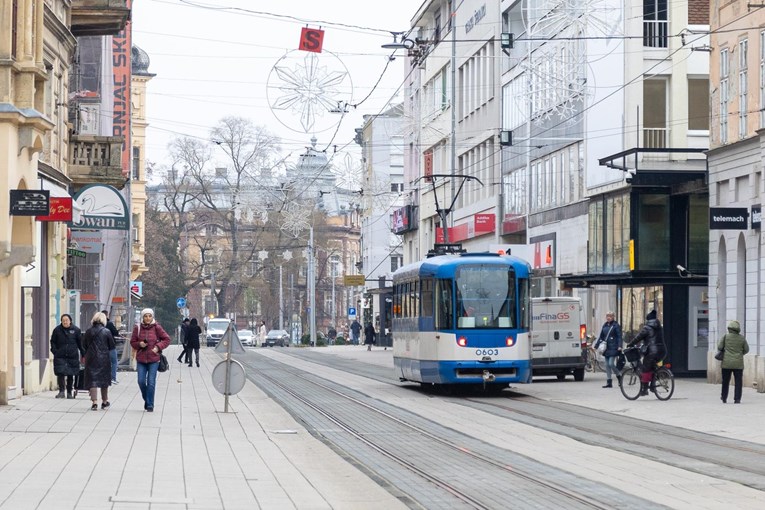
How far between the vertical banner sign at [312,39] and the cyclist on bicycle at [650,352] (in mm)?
8584

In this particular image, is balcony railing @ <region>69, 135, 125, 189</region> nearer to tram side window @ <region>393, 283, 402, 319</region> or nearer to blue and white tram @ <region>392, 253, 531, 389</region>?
tram side window @ <region>393, 283, 402, 319</region>

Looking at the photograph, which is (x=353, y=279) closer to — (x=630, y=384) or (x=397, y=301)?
(x=397, y=301)

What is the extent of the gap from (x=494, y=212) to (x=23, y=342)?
3637cm

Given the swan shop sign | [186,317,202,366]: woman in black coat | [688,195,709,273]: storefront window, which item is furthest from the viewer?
[186,317,202,366]: woman in black coat

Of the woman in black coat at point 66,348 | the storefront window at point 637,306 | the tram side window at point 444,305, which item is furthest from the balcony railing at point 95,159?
the storefront window at point 637,306

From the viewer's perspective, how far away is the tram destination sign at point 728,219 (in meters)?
33.8

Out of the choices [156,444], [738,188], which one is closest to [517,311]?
[738,188]

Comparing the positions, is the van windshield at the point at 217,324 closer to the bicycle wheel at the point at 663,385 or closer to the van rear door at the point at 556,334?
the van rear door at the point at 556,334

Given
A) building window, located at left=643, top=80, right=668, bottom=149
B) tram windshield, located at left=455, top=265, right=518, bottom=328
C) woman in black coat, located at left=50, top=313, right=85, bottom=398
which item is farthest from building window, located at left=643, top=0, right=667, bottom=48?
woman in black coat, located at left=50, top=313, right=85, bottom=398

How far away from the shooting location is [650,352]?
1154 inches

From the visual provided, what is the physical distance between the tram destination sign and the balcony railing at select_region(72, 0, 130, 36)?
1442 centimetres

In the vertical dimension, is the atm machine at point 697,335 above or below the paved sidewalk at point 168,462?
above

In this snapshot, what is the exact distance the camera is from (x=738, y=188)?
36.1 metres

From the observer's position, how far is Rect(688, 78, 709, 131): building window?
44.2 metres
